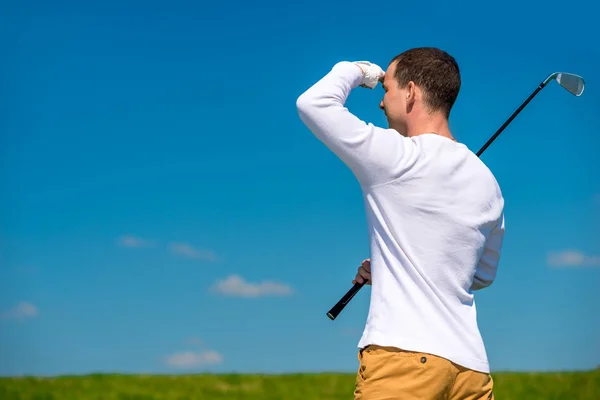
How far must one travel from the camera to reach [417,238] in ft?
9.84

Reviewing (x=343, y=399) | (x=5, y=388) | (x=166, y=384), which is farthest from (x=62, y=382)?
(x=343, y=399)

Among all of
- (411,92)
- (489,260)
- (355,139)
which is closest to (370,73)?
(411,92)

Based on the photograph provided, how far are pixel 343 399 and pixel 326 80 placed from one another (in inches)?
280

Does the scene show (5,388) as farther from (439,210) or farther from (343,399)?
(439,210)

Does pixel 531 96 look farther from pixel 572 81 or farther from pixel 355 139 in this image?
pixel 355 139

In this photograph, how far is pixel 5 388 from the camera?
1006 centimetres

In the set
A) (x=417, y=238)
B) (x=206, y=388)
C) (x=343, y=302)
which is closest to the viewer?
(x=417, y=238)

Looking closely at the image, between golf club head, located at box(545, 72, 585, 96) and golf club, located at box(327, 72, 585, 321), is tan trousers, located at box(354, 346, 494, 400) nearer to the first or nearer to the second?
golf club, located at box(327, 72, 585, 321)

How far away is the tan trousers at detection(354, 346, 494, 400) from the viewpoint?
2887 mm

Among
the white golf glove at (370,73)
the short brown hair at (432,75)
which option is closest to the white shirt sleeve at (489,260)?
the short brown hair at (432,75)

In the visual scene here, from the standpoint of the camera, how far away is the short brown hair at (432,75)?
10.5 feet

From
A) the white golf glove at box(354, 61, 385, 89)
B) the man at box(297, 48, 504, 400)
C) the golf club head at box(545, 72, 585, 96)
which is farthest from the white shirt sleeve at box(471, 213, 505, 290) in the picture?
the golf club head at box(545, 72, 585, 96)

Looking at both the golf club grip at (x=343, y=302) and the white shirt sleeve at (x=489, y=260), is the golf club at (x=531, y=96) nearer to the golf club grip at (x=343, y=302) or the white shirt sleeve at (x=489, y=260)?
the golf club grip at (x=343, y=302)

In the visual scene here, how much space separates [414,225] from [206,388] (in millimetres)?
7553
